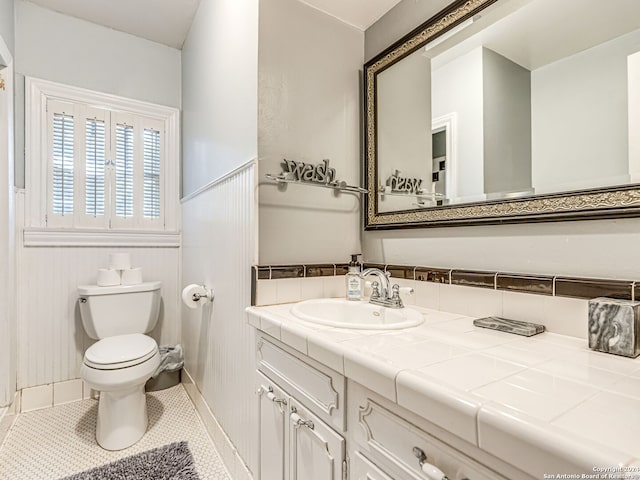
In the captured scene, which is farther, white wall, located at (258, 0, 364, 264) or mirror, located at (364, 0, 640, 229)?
white wall, located at (258, 0, 364, 264)

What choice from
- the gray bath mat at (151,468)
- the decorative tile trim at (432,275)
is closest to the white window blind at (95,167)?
the gray bath mat at (151,468)

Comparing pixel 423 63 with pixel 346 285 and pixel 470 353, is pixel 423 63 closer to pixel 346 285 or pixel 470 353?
pixel 346 285

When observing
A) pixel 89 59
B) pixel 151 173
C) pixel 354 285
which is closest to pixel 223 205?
pixel 354 285

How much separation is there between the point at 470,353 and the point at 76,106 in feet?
8.71

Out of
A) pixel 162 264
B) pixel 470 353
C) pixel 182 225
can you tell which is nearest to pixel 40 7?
pixel 182 225

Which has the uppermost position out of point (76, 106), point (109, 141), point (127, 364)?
point (76, 106)

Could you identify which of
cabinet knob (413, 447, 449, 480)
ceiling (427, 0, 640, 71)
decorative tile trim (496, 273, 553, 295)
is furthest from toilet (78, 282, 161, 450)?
ceiling (427, 0, 640, 71)

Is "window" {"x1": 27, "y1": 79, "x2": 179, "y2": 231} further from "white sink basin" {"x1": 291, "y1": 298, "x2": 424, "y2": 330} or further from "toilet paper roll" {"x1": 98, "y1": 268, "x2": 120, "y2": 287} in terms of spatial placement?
"white sink basin" {"x1": 291, "y1": 298, "x2": 424, "y2": 330}

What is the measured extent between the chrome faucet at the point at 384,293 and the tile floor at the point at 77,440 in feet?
3.56

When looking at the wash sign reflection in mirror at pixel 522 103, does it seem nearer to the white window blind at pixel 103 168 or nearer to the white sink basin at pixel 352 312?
the white sink basin at pixel 352 312

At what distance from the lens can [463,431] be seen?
0.53m

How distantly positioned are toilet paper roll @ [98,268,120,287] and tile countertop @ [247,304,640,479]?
1.66 metres

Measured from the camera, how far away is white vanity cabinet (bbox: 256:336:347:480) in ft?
2.84

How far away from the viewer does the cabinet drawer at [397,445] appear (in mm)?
566
